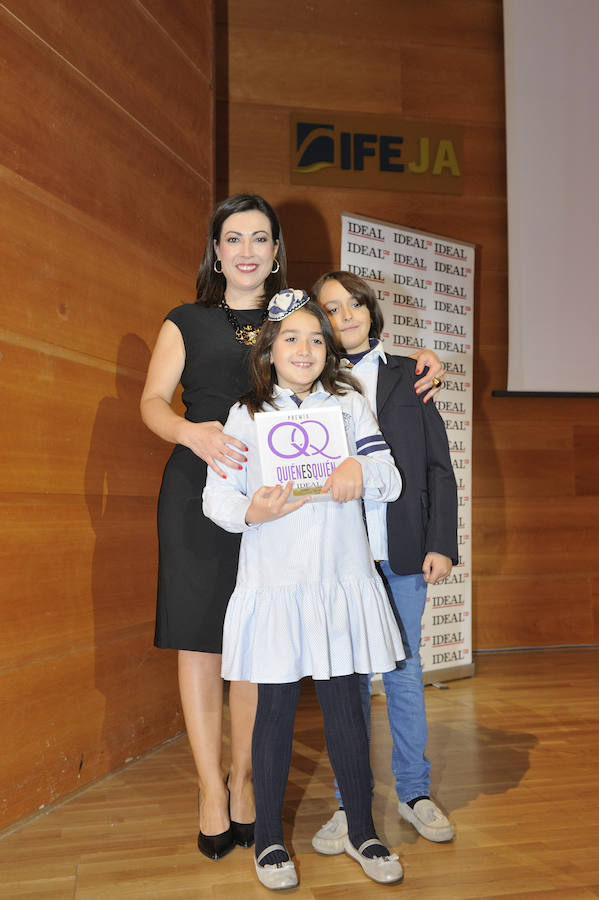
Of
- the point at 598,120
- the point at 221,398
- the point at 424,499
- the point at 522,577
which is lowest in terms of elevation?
the point at 522,577

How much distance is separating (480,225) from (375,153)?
693mm

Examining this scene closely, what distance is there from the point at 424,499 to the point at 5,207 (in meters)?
1.32

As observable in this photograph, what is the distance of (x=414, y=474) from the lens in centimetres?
193

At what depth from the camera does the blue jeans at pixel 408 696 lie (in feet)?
6.39

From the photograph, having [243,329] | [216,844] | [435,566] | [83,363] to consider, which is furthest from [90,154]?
[216,844]

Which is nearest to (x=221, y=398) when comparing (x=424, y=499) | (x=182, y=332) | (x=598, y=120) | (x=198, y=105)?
(x=182, y=332)

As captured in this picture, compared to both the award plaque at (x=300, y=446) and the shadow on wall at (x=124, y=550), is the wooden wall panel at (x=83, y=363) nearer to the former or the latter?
the shadow on wall at (x=124, y=550)

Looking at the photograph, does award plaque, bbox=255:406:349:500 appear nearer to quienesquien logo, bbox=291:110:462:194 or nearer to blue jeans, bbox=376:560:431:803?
blue jeans, bbox=376:560:431:803

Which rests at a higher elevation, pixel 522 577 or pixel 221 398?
pixel 221 398

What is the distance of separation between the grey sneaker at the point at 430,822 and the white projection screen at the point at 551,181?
2.60 meters

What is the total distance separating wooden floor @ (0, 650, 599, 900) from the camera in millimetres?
1658

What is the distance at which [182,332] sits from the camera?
77.7 inches

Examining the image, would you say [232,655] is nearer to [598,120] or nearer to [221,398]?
[221,398]

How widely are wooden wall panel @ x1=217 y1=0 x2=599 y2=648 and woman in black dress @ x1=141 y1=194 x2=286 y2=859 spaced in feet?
6.87
